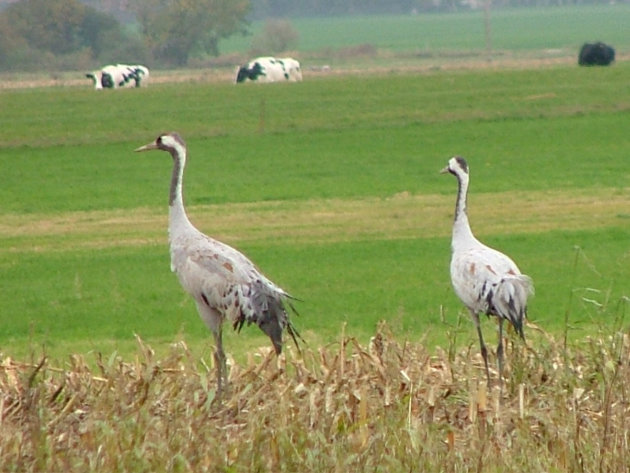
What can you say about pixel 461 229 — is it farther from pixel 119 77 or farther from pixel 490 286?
pixel 119 77

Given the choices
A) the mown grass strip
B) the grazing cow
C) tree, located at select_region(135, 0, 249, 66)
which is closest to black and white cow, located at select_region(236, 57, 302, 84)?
the grazing cow

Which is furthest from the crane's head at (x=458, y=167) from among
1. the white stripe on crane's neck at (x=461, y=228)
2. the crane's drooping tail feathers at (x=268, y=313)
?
the crane's drooping tail feathers at (x=268, y=313)

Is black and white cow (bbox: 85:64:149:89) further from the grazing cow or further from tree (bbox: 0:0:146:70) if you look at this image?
tree (bbox: 0:0:146:70)

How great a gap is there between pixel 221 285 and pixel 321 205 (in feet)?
36.4

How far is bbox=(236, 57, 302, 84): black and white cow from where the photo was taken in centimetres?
5281

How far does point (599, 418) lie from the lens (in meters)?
8.48

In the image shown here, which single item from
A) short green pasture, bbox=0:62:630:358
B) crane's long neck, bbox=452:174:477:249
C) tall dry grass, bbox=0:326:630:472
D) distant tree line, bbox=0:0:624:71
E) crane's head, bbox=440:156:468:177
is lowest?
distant tree line, bbox=0:0:624:71

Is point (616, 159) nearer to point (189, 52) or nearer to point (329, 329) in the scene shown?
point (329, 329)

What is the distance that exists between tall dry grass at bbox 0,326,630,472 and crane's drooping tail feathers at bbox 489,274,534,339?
0.25 m

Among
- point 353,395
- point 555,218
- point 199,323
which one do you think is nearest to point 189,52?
point 555,218

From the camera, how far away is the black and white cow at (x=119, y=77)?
171ft

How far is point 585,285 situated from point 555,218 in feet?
16.0

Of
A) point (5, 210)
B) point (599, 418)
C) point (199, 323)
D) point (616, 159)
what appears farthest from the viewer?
point (616, 159)

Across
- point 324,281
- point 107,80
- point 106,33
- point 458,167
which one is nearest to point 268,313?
point 458,167
